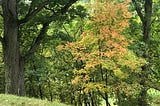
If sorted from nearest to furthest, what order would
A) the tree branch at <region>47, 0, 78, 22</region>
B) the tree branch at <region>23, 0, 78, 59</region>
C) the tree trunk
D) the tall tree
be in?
1. the tall tree
2. the tree branch at <region>47, 0, 78, 22</region>
3. the tree branch at <region>23, 0, 78, 59</region>
4. the tree trunk

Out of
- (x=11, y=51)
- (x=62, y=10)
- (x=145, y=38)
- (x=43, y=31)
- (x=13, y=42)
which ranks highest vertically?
(x=62, y=10)

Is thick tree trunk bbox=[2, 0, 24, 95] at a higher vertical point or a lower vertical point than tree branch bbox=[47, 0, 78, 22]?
lower

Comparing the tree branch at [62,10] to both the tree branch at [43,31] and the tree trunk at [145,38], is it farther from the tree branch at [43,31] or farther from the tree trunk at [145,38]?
the tree trunk at [145,38]

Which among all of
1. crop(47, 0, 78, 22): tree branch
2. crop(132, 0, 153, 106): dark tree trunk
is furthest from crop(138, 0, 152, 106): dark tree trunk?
crop(47, 0, 78, 22): tree branch

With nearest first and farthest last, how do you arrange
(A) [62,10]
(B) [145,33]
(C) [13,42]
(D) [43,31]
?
1. (C) [13,42]
2. (A) [62,10]
3. (D) [43,31]
4. (B) [145,33]

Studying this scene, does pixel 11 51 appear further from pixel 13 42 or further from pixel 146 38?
pixel 146 38

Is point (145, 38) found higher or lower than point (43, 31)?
lower

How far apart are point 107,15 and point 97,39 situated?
3.71ft

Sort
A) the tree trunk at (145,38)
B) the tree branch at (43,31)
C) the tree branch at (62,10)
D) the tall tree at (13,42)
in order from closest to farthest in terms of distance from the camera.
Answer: the tall tree at (13,42), the tree branch at (62,10), the tree branch at (43,31), the tree trunk at (145,38)

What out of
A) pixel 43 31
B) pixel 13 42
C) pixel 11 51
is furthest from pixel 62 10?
pixel 11 51

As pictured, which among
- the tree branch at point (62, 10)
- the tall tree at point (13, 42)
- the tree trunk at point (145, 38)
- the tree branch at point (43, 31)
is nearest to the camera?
the tall tree at point (13, 42)

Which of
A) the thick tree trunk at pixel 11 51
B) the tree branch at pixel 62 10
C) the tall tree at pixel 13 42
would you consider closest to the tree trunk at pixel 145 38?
the tree branch at pixel 62 10

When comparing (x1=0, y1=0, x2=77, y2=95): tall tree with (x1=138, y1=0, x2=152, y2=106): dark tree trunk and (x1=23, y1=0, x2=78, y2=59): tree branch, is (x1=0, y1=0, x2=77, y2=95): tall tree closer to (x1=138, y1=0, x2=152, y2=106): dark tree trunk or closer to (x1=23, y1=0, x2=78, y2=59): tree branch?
(x1=23, y1=0, x2=78, y2=59): tree branch

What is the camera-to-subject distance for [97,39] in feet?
48.0
